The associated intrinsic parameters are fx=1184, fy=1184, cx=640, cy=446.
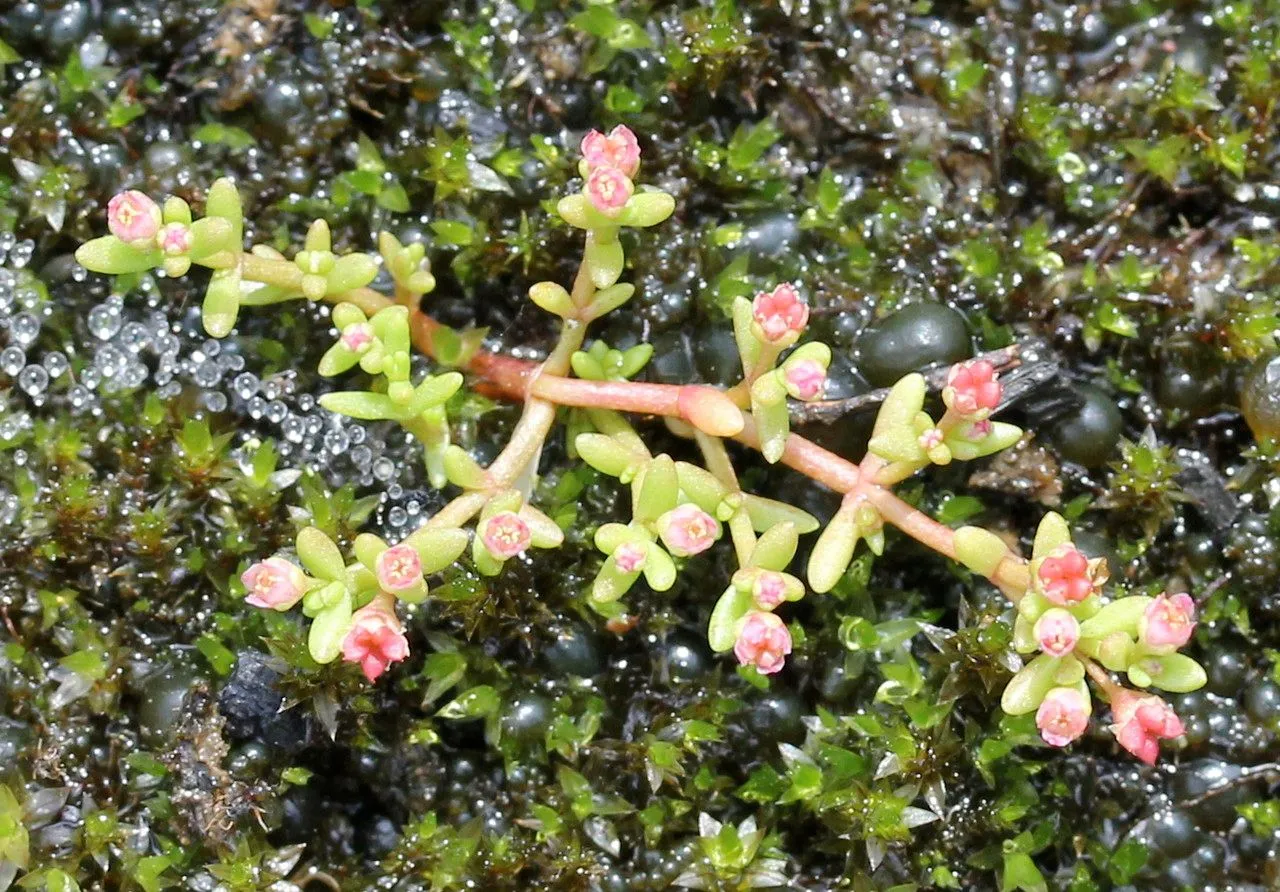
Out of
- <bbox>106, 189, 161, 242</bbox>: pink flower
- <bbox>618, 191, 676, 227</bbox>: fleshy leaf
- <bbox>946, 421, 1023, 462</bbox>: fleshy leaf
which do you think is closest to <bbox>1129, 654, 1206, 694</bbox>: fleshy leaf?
<bbox>946, 421, 1023, 462</bbox>: fleshy leaf

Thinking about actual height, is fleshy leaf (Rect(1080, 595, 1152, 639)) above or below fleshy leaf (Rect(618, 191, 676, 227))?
below

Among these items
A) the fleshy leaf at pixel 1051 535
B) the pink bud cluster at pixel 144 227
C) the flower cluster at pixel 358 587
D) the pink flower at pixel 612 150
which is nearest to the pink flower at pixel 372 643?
the flower cluster at pixel 358 587

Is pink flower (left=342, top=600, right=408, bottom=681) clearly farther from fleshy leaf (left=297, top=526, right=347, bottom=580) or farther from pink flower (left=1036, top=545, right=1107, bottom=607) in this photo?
pink flower (left=1036, top=545, right=1107, bottom=607)

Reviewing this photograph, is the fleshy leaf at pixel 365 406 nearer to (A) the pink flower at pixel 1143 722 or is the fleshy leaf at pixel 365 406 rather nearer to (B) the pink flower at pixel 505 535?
(B) the pink flower at pixel 505 535

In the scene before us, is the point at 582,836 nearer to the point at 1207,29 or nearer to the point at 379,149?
the point at 379,149

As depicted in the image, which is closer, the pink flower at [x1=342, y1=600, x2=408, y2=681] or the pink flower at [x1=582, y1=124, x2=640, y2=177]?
the pink flower at [x1=342, y1=600, x2=408, y2=681]
